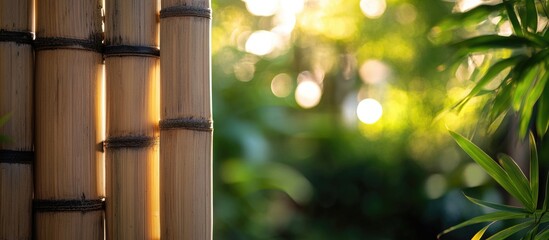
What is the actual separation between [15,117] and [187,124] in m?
0.33

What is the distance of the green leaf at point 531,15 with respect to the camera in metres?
1.54

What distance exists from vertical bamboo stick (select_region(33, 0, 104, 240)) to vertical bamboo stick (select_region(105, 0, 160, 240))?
39mm

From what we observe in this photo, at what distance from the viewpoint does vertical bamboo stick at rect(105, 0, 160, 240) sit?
4.68 ft

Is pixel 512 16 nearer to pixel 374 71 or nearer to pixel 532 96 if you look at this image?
pixel 532 96

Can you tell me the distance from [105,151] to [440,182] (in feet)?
10.6

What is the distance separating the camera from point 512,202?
4.22m

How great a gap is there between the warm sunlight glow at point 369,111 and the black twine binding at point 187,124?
11.0 ft

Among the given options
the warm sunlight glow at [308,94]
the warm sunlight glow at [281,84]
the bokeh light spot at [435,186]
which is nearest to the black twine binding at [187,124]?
the bokeh light spot at [435,186]

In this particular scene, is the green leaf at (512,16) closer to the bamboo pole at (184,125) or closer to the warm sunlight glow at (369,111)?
the bamboo pole at (184,125)

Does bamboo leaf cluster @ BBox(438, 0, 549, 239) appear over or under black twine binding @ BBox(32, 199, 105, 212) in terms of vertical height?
over

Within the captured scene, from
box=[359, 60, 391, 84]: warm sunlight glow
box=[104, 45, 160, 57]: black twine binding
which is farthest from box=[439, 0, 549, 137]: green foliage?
box=[359, 60, 391, 84]: warm sunlight glow

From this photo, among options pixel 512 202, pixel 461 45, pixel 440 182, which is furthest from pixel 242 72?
pixel 461 45

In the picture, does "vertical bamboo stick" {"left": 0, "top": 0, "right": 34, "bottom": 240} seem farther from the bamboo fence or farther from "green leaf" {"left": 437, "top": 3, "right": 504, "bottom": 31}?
"green leaf" {"left": 437, "top": 3, "right": 504, "bottom": 31}

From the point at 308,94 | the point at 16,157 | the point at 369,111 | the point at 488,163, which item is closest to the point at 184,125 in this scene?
the point at 16,157
